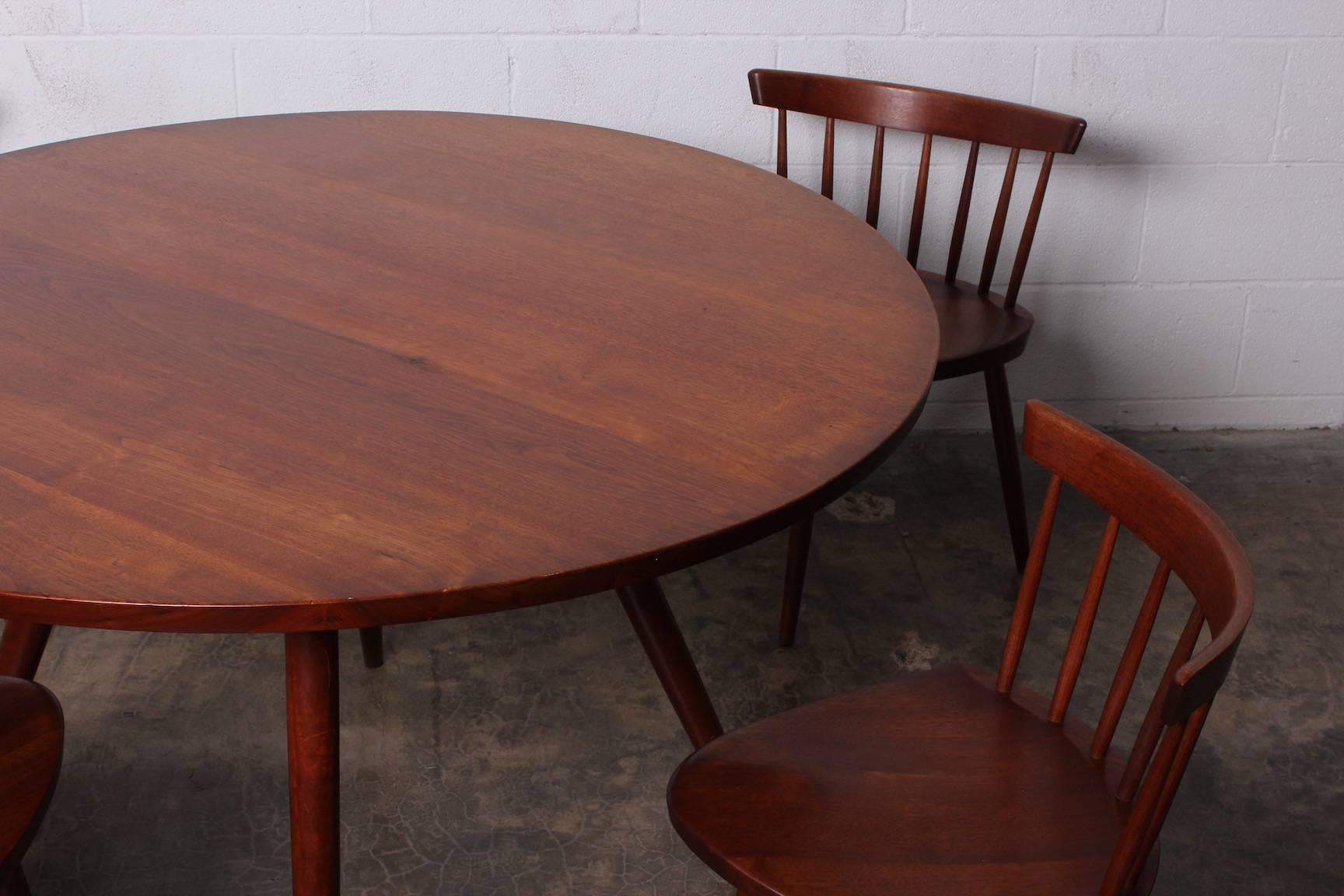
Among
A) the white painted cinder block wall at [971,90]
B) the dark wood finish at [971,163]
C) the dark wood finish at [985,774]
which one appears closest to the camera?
the dark wood finish at [985,774]

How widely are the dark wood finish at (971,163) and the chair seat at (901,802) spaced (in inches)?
31.9

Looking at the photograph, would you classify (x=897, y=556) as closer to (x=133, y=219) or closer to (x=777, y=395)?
(x=777, y=395)

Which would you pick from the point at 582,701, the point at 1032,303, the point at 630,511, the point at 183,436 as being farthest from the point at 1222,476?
the point at 183,436

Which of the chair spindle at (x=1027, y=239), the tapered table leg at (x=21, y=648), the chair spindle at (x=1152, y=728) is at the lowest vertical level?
the tapered table leg at (x=21, y=648)

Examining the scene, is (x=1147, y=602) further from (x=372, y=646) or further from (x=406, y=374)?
(x=372, y=646)

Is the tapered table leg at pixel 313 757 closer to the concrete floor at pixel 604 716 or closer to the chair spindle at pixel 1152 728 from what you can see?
the concrete floor at pixel 604 716

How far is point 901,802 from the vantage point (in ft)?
3.85

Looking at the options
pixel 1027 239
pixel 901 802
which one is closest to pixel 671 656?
pixel 901 802

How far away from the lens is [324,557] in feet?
3.04

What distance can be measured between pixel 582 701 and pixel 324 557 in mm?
1108

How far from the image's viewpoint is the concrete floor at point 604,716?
5.55 ft


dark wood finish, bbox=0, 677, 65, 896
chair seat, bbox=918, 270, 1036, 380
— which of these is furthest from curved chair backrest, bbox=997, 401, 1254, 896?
dark wood finish, bbox=0, 677, 65, 896

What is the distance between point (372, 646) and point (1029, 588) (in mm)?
1119

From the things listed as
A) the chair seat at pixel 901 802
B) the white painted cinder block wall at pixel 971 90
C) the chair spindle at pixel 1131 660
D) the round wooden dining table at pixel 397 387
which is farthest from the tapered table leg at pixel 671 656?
the white painted cinder block wall at pixel 971 90
